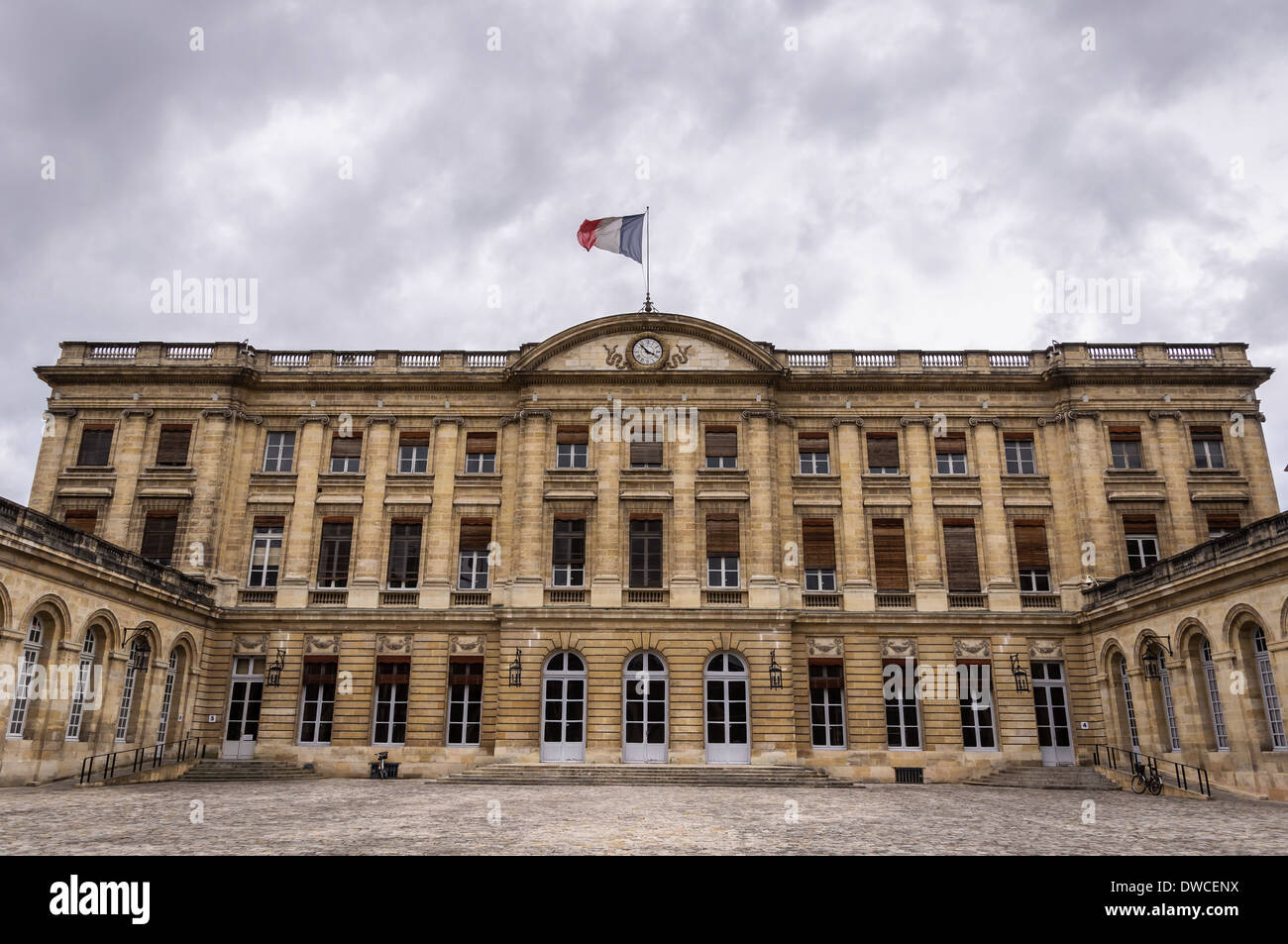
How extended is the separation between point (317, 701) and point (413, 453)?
27.6 ft

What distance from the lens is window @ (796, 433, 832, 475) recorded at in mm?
29312

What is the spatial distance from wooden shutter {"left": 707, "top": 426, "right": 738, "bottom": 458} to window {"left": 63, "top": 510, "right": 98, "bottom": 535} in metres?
19.9

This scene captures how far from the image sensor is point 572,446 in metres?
28.8

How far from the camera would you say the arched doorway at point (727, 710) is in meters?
25.8

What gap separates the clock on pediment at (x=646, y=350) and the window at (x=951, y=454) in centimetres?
962

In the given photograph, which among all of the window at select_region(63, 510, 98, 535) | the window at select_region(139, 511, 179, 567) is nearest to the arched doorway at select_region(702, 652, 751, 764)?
the window at select_region(139, 511, 179, 567)

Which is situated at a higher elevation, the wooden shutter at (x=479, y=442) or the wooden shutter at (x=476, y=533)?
the wooden shutter at (x=479, y=442)

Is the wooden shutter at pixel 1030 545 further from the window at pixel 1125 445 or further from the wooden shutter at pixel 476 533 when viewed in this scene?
the wooden shutter at pixel 476 533

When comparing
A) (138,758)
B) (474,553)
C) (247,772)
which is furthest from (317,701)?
(474,553)

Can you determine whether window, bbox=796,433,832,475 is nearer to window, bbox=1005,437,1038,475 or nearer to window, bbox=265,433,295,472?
window, bbox=1005,437,1038,475

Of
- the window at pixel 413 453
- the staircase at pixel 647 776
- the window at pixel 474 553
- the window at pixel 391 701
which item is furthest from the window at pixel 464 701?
the window at pixel 413 453

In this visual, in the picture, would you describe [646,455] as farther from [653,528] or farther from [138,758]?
[138,758]
